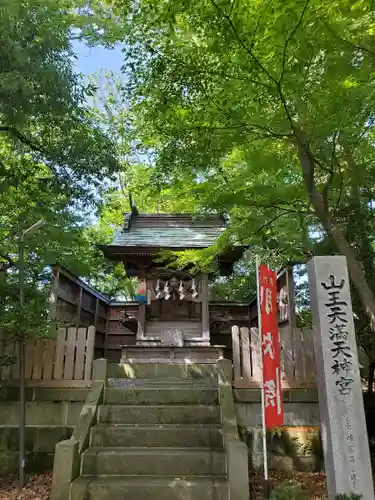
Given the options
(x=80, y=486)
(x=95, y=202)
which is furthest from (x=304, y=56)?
(x=80, y=486)

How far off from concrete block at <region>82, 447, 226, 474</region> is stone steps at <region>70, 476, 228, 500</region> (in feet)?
0.87

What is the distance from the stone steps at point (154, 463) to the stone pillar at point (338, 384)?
1627mm

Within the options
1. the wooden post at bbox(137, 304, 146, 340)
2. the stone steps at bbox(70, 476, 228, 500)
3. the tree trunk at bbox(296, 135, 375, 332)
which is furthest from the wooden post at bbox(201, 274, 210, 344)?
the stone steps at bbox(70, 476, 228, 500)

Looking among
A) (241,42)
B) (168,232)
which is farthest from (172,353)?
(241,42)

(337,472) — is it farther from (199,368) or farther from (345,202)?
(345,202)

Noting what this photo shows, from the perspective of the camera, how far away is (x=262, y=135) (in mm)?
5875

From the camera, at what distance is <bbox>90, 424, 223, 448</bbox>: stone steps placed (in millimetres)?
5816

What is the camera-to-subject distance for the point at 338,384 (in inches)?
184

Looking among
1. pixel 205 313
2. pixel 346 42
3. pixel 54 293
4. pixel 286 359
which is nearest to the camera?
pixel 346 42

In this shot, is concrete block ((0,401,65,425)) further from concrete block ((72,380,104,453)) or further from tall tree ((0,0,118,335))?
tall tree ((0,0,118,335))

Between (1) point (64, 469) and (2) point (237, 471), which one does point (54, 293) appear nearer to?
(1) point (64, 469)

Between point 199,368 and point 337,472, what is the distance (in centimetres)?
392

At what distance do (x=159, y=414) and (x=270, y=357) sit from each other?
2.10m

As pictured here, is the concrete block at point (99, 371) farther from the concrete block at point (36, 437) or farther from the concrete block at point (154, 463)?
the concrete block at point (154, 463)
